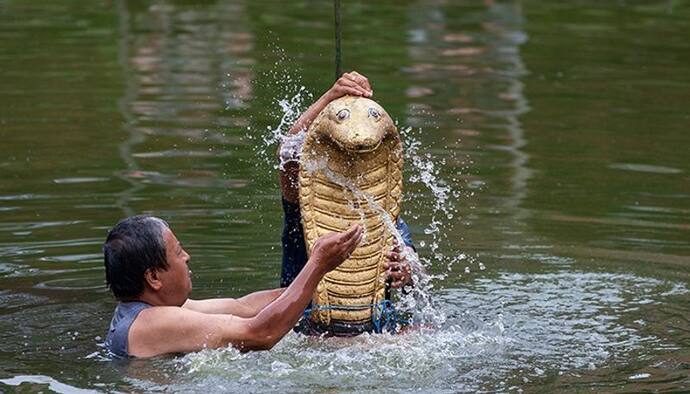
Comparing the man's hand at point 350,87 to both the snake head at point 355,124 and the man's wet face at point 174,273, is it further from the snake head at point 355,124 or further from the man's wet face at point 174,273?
the man's wet face at point 174,273

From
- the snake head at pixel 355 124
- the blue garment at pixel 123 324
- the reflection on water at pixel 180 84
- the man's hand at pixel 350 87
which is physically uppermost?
the man's hand at pixel 350 87

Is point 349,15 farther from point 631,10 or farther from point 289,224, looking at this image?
point 289,224

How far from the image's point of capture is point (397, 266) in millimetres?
6785

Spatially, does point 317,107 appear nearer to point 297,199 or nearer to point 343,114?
point 343,114

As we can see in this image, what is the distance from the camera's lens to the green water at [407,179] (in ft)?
21.5

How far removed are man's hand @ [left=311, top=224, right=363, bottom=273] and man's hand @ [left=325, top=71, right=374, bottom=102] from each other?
77 centimetres

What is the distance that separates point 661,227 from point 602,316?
6.81 feet

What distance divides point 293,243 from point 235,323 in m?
0.74

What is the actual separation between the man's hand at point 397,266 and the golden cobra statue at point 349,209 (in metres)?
0.07

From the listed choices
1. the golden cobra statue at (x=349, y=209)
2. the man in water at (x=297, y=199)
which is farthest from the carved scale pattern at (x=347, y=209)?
the man in water at (x=297, y=199)

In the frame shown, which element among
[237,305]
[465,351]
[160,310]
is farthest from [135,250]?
[465,351]

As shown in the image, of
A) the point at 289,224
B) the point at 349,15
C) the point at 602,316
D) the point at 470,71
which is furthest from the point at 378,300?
the point at 349,15

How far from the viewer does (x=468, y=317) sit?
7.41 m

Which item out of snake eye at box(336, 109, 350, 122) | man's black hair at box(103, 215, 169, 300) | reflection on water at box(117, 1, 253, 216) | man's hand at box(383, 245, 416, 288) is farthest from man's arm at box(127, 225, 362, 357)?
reflection on water at box(117, 1, 253, 216)
